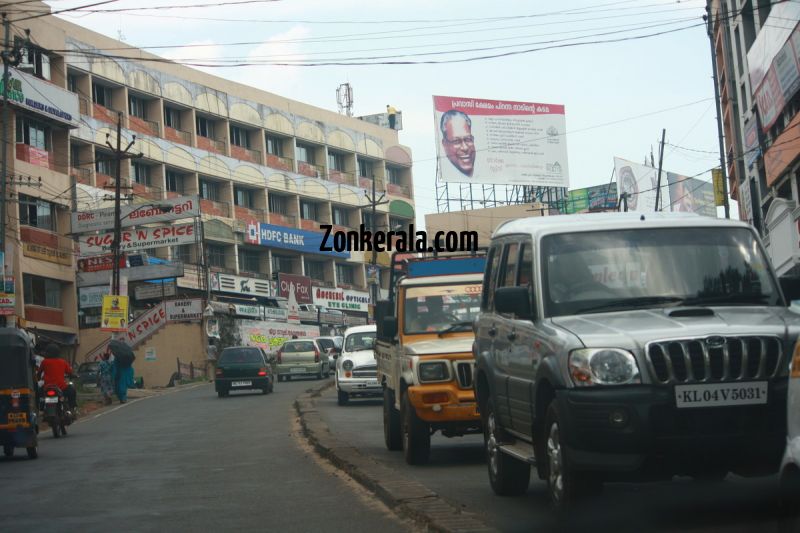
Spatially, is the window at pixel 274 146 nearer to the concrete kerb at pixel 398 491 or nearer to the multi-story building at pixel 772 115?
the multi-story building at pixel 772 115

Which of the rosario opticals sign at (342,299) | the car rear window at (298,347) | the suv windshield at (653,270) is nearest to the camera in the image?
the suv windshield at (653,270)

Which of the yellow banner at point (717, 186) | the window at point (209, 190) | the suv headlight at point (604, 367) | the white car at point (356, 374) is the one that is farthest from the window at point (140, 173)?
the suv headlight at point (604, 367)

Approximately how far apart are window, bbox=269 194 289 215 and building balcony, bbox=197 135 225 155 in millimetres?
6723

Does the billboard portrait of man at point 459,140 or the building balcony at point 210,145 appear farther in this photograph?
the billboard portrait of man at point 459,140

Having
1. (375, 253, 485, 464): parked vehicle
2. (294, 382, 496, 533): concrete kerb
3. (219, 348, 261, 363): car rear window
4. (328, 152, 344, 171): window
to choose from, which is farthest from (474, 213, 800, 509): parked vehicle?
(328, 152, 344, 171): window

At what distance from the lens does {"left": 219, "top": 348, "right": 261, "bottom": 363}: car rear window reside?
36.2m

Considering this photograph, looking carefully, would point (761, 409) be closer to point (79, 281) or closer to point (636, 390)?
point (636, 390)

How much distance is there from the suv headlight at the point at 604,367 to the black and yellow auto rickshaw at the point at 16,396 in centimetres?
1199

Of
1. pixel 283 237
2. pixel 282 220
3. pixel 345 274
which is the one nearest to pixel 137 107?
pixel 283 237

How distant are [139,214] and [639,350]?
4054cm

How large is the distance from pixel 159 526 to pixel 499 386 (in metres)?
3.02

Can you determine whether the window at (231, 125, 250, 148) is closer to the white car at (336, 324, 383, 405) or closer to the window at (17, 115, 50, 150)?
the window at (17, 115, 50, 150)

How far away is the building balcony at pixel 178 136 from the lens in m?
66.5

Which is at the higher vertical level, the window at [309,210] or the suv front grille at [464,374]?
the window at [309,210]
